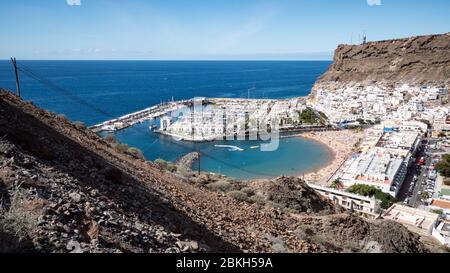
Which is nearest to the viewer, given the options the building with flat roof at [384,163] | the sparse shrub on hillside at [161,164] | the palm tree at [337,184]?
the sparse shrub on hillside at [161,164]

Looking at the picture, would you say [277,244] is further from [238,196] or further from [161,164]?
[161,164]

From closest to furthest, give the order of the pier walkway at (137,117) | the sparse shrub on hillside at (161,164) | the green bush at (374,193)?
1. the sparse shrub on hillside at (161,164)
2. the green bush at (374,193)
3. the pier walkway at (137,117)

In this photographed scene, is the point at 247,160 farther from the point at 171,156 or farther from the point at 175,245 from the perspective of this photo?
the point at 175,245

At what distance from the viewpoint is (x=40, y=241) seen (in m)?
3.35

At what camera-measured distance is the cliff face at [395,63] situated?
2537 inches

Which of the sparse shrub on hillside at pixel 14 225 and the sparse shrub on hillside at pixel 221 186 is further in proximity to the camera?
the sparse shrub on hillside at pixel 221 186

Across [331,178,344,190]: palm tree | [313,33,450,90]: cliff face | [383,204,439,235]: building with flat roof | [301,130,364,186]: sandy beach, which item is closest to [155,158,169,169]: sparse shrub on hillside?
[383,204,439,235]: building with flat roof

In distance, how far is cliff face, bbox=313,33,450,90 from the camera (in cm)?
6444

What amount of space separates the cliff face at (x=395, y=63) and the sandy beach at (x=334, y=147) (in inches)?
1257

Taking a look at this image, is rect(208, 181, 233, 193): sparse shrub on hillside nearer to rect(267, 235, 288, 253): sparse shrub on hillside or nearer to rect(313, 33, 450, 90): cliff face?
rect(267, 235, 288, 253): sparse shrub on hillside

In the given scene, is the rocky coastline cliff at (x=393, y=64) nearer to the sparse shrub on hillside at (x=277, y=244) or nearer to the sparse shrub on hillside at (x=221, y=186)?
the sparse shrub on hillside at (x=221, y=186)

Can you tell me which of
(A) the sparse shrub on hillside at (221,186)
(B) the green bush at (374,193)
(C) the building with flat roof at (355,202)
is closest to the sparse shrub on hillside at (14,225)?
(A) the sparse shrub on hillside at (221,186)

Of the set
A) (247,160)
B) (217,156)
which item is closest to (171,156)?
(217,156)

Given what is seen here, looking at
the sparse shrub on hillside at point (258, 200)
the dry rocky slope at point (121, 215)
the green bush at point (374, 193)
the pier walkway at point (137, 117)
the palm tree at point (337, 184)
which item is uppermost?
the dry rocky slope at point (121, 215)
